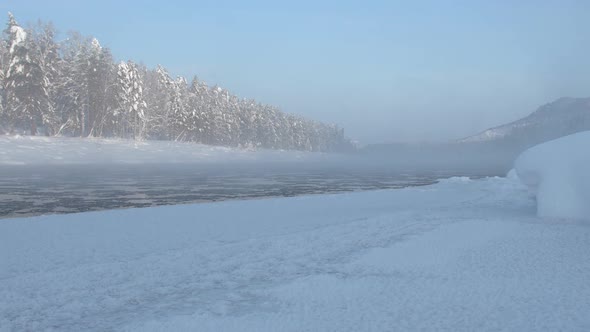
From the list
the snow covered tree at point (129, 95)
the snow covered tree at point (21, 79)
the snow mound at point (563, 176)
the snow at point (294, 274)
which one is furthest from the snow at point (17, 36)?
the snow mound at point (563, 176)

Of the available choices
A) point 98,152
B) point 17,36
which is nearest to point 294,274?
point 98,152

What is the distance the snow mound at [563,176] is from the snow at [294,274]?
1.51 feet

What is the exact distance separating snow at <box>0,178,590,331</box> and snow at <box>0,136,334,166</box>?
38.1 m

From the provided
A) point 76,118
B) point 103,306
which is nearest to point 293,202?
point 103,306

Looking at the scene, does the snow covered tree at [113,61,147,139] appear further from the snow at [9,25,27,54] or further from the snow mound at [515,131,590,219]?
the snow mound at [515,131,590,219]

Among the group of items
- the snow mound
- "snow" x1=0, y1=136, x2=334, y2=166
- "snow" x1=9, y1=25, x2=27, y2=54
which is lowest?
the snow mound

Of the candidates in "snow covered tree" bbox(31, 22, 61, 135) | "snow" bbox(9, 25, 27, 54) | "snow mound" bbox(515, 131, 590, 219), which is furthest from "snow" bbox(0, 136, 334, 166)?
"snow mound" bbox(515, 131, 590, 219)

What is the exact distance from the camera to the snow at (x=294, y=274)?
4.54 metres

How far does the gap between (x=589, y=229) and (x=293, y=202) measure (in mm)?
8343

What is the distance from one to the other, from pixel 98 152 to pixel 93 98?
9652 millimetres

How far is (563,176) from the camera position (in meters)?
10.5

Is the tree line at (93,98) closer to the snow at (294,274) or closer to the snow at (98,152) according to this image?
the snow at (98,152)

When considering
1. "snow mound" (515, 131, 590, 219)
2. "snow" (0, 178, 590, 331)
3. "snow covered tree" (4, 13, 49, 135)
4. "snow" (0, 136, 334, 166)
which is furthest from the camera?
"snow covered tree" (4, 13, 49, 135)

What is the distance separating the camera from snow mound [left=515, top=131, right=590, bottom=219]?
10188 mm
